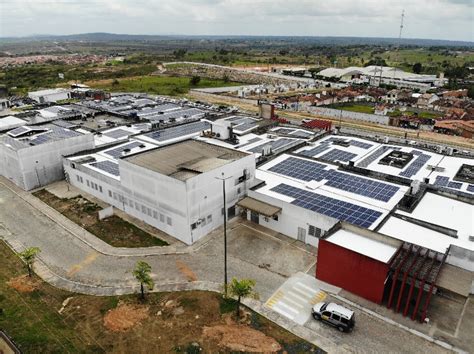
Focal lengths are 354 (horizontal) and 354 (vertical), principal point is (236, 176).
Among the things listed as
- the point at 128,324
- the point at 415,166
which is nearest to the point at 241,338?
the point at 128,324

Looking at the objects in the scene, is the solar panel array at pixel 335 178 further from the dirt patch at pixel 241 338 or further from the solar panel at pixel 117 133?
the solar panel at pixel 117 133

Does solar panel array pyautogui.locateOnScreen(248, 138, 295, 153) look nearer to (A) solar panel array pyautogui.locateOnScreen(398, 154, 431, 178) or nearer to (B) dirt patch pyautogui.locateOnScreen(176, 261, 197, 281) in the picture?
(A) solar panel array pyautogui.locateOnScreen(398, 154, 431, 178)

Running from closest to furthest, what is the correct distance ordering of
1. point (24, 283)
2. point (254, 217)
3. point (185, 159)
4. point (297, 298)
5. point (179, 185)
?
point (297, 298), point (24, 283), point (179, 185), point (254, 217), point (185, 159)

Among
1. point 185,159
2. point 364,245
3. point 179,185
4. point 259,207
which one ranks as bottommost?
point 259,207

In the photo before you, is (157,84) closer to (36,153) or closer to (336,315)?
(36,153)

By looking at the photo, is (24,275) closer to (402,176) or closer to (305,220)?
(305,220)

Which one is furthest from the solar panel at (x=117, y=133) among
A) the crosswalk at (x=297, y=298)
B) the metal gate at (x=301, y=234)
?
the crosswalk at (x=297, y=298)
